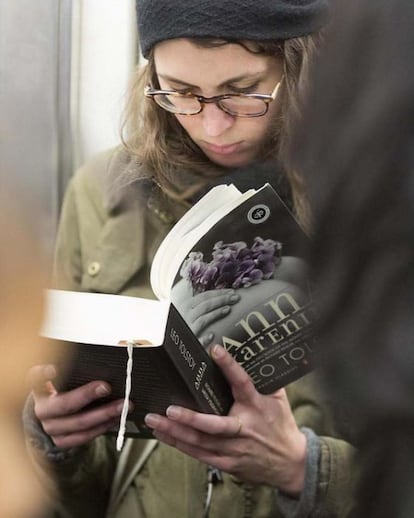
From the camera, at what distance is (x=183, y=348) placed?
135 cm

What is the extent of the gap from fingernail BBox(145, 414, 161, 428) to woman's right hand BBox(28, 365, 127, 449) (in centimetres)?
7

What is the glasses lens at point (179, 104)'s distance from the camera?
165 cm

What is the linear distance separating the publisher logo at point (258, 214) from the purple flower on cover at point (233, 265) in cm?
3

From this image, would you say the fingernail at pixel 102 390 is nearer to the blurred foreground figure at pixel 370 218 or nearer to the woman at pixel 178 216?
the woman at pixel 178 216

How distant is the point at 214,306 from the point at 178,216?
15.9 inches

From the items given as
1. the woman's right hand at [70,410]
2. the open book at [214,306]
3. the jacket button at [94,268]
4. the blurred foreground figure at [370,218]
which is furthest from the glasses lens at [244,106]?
the blurred foreground figure at [370,218]

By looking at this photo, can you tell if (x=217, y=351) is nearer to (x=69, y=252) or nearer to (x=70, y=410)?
(x=70, y=410)

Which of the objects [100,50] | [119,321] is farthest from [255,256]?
[100,50]

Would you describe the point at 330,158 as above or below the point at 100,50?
above

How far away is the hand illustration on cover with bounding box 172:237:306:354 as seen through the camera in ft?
4.71

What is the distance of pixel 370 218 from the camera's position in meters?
0.81

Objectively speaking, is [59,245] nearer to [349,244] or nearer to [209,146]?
[209,146]

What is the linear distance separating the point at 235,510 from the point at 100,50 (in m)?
1.24

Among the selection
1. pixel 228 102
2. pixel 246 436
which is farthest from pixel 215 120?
pixel 246 436
